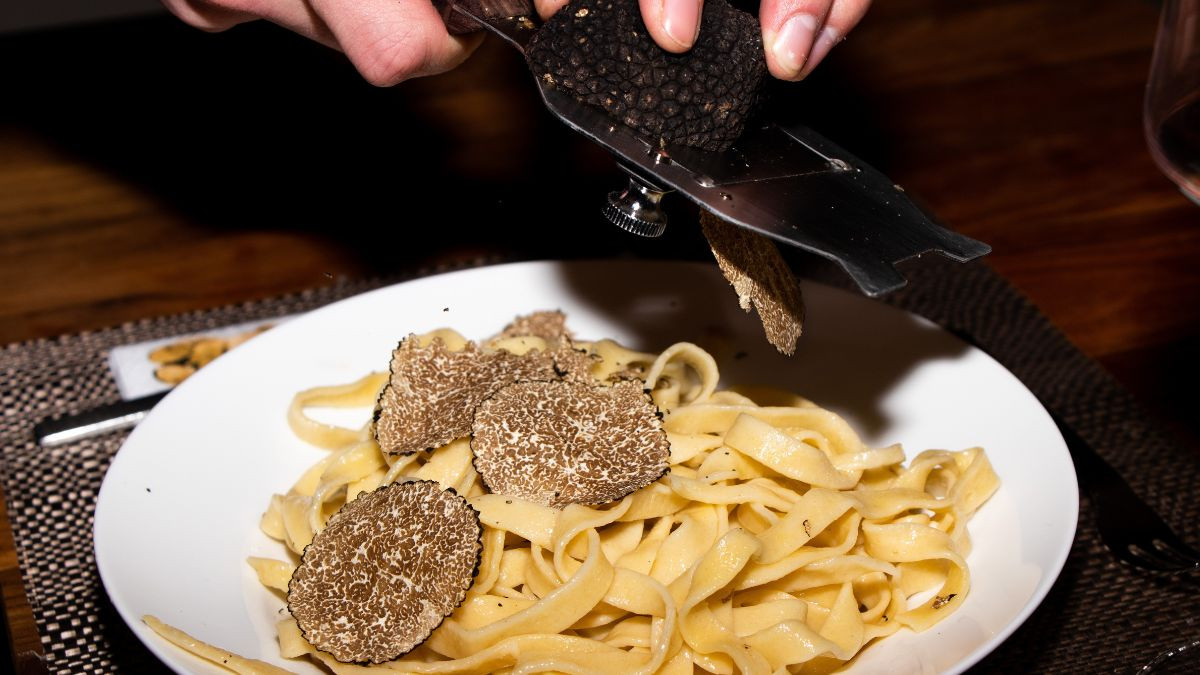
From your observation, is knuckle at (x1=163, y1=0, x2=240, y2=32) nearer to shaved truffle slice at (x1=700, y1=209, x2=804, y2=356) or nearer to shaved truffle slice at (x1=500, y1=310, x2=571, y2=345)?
shaved truffle slice at (x1=500, y1=310, x2=571, y2=345)

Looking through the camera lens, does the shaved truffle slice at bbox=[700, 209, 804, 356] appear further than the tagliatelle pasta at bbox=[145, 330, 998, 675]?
Yes

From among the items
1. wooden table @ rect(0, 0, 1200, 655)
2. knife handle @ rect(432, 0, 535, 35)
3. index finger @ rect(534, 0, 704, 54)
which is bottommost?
wooden table @ rect(0, 0, 1200, 655)

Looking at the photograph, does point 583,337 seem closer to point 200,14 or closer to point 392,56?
point 392,56

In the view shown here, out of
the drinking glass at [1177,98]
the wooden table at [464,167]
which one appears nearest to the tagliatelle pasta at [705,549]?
the drinking glass at [1177,98]

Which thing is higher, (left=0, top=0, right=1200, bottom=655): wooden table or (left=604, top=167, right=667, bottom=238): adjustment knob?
(left=604, top=167, right=667, bottom=238): adjustment knob

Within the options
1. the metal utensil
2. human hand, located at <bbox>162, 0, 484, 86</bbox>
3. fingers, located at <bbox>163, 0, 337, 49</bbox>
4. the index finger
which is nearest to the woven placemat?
the metal utensil

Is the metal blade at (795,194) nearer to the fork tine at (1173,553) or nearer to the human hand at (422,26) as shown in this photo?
the human hand at (422,26)

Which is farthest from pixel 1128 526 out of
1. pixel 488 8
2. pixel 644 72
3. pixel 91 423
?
pixel 91 423
